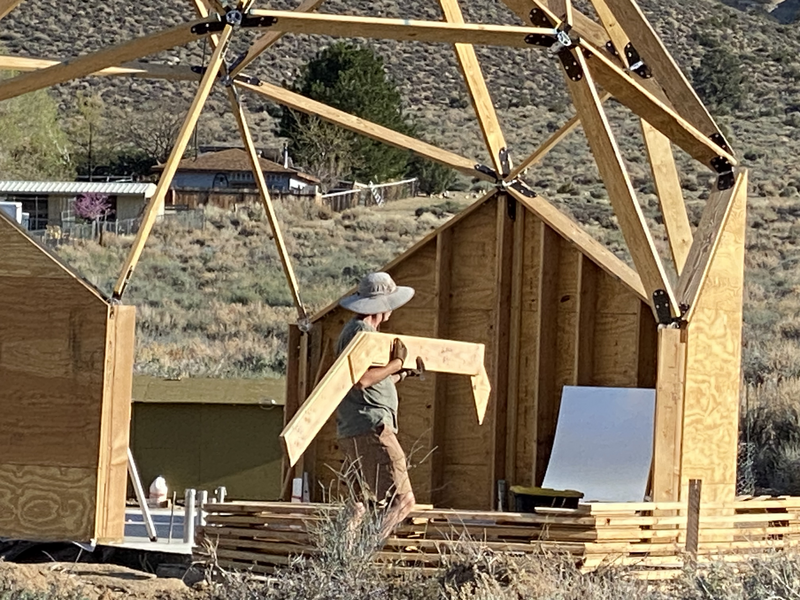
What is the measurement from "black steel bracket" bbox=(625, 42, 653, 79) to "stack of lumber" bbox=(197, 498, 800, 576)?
3.86 meters

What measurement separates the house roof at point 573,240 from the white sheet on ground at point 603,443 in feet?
3.11

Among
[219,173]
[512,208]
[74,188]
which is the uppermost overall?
[219,173]

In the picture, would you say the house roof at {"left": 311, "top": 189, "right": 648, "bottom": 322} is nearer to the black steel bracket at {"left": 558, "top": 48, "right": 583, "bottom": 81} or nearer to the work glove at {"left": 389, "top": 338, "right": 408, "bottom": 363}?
the black steel bracket at {"left": 558, "top": 48, "right": 583, "bottom": 81}

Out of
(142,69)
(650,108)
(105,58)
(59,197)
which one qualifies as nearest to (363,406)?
(650,108)

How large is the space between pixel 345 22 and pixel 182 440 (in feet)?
29.5

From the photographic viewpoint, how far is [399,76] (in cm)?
6756

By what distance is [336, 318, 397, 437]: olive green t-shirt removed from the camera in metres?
11.0

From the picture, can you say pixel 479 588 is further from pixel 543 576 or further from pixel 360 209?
pixel 360 209

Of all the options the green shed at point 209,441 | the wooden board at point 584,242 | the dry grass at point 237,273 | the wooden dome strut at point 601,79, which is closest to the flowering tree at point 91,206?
the dry grass at point 237,273

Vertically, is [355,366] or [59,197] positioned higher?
[59,197]

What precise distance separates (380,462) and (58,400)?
2.75 m

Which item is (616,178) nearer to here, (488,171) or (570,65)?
(570,65)

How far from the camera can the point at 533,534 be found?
10648 mm

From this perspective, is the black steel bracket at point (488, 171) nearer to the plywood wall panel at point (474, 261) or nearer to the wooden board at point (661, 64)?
the plywood wall panel at point (474, 261)
